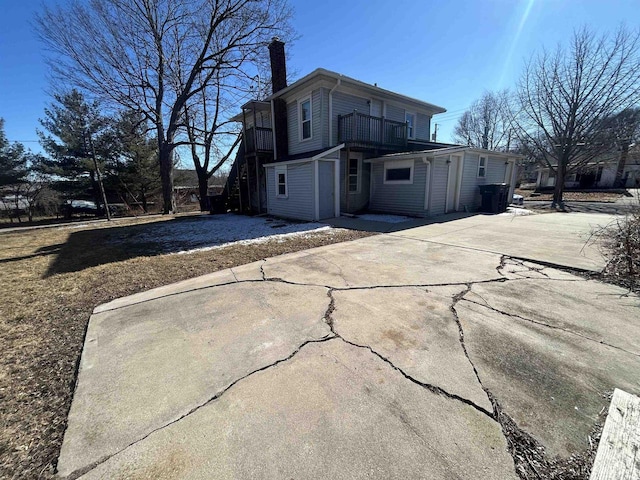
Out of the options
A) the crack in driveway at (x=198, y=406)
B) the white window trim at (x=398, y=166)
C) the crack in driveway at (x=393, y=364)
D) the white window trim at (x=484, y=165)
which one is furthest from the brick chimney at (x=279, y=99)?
the crack in driveway at (x=198, y=406)

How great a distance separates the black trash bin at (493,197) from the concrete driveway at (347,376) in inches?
361

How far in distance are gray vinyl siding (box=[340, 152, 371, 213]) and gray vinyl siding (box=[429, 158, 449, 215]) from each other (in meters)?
2.98

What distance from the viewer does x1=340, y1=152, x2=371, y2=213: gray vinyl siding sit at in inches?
443

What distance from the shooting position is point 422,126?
48.1 ft

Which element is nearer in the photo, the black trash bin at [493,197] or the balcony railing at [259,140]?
the black trash bin at [493,197]

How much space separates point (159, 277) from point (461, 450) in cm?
475

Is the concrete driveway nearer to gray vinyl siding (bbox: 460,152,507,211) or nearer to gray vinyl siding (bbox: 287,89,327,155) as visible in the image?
gray vinyl siding (bbox: 287,89,327,155)

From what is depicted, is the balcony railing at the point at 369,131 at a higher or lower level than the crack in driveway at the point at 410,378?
higher

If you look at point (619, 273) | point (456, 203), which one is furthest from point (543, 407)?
point (456, 203)

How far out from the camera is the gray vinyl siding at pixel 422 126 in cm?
1446

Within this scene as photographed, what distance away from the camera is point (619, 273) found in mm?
3941

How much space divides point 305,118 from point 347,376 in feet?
38.4

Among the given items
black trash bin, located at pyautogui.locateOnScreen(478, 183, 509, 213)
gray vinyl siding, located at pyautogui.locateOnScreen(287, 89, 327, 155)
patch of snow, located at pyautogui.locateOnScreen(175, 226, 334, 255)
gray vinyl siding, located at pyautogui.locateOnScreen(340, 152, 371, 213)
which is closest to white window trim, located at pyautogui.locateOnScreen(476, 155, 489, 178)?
black trash bin, located at pyautogui.locateOnScreen(478, 183, 509, 213)

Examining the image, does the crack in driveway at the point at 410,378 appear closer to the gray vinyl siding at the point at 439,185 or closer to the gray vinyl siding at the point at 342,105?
the gray vinyl siding at the point at 439,185
